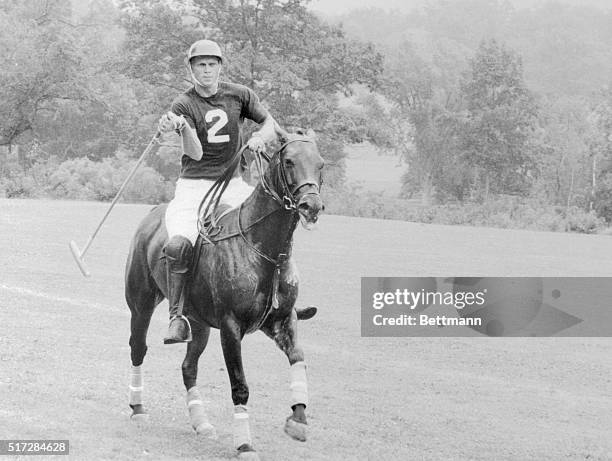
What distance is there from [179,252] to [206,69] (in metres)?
1.47

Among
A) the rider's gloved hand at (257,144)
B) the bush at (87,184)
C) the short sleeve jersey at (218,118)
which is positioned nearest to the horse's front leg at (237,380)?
the rider's gloved hand at (257,144)

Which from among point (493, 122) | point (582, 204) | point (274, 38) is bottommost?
point (582, 204)

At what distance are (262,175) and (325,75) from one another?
3918cm

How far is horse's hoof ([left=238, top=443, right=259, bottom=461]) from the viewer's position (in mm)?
7492

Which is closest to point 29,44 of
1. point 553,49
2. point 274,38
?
point 274,38

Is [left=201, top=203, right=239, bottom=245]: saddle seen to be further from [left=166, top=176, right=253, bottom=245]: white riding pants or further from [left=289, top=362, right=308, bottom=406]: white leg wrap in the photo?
[left=289, top=362, right=308, bottom=406]: white leg wrap

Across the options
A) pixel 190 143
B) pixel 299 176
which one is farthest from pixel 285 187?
pixel 190 143

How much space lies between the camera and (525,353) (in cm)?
1555

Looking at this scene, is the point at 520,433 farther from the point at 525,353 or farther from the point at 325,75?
the point at 325,75

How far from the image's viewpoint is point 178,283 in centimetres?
802

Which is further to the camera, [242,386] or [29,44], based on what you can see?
[29,44]

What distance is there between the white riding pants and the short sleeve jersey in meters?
0.11

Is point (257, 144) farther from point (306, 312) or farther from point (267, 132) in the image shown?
point (306, 312)

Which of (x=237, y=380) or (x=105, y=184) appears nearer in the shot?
(x=237, y=380)
